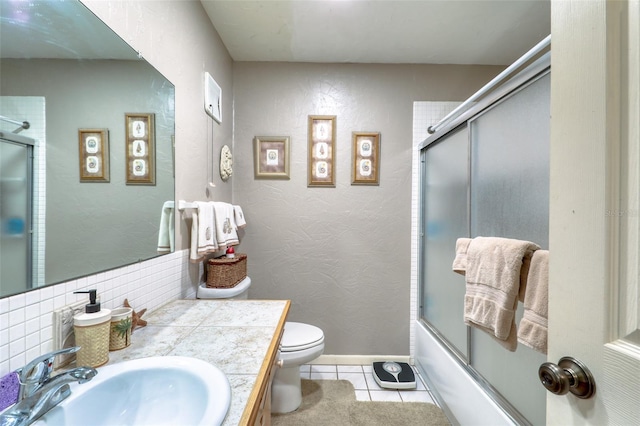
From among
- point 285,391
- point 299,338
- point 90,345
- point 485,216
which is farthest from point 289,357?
point 485,216

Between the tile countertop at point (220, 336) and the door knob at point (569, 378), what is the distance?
0.57 meters

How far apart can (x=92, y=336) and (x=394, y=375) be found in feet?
5.69

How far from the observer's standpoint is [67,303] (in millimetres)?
671

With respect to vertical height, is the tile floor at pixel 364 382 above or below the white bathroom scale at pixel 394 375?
below

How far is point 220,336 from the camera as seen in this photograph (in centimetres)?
82

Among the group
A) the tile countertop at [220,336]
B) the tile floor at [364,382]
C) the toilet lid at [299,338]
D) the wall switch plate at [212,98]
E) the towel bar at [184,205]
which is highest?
the wall switch plate at [212,98]

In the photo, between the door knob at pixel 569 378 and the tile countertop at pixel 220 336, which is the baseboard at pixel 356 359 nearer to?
the tile countertop at pixel 220 336

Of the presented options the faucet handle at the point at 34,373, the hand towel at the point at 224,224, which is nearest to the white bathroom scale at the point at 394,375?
the hand towel at the point at 224,224

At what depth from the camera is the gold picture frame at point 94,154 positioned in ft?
2.37

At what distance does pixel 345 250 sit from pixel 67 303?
5.05ft

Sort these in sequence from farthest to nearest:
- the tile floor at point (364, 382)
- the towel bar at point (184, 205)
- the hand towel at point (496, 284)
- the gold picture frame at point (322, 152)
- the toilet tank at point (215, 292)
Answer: the gold picture frame at point (322, 152), the tile floor at point (364, 382), the toilet tank at point (215, 292), the towel bar at point (184, 205), the hand towel at point (496, 284)

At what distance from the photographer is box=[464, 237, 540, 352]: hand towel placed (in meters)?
0.82

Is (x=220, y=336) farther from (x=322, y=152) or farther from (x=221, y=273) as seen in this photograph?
(x=322, y=152)

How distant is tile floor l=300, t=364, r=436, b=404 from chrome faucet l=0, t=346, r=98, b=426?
1.53m
